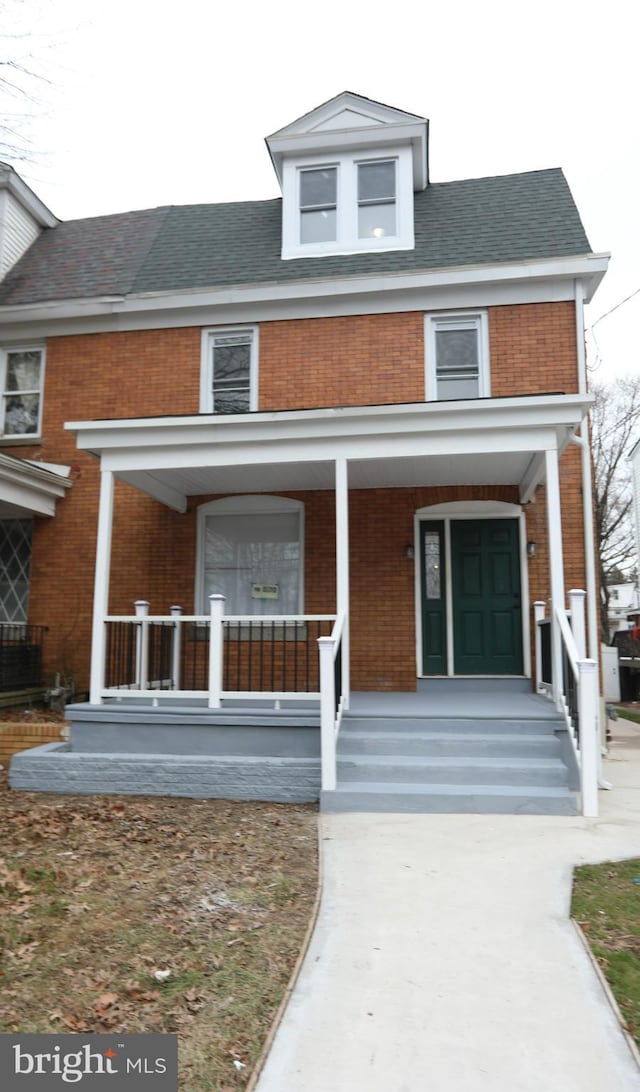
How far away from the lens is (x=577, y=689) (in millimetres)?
6496

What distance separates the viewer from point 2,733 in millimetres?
8109

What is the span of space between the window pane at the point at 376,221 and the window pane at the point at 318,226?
446 mm

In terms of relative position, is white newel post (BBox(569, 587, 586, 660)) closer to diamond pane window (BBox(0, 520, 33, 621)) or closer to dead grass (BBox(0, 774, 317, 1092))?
dead grass (BBox(0, 774, 317, 1092))

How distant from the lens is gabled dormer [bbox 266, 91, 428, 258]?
10883 millimetres

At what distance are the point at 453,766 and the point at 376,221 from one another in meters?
8.20

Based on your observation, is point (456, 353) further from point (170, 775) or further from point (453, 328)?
point (170, 775)

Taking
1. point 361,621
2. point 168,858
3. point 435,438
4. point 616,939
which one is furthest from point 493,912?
point 361,621

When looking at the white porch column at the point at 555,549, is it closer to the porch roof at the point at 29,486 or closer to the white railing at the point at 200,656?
the white railing at the point at 200,656

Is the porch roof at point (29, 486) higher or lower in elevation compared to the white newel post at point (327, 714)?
higher

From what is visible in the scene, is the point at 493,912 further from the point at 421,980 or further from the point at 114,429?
the point at 114,429

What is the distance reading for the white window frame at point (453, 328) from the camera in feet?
32.6

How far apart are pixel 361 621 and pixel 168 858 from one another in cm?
498

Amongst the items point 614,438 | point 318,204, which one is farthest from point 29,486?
point 614,438

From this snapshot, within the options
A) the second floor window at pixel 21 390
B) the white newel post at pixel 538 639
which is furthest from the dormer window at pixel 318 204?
the white newel post at pixel 538 639
